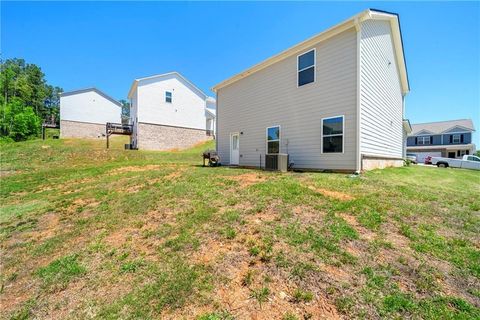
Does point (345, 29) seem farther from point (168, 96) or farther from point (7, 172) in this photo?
point (168, 96)

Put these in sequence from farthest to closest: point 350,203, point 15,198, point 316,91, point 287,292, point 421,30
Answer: point 421,30
point 316,91
point 15,198
point 350,203
point 287,292

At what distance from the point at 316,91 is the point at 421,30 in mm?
6606

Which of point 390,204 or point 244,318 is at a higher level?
point 390,204

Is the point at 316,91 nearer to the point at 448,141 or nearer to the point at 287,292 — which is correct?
the point at 287,292

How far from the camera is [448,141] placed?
104 feet

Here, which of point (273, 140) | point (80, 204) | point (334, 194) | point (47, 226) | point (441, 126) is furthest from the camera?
point (441, 126)

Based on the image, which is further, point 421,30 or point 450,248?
point 421,30

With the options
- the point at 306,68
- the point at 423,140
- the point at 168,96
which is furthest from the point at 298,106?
the point at 423,140

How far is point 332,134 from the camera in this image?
8.59 metres

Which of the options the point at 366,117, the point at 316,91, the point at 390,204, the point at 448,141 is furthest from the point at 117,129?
the point at 448,141

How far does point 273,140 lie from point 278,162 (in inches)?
77.8

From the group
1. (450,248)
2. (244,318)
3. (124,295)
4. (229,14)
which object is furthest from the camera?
(229,14)

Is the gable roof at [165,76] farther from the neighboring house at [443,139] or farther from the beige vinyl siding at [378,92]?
the neighboring house at [443,139]

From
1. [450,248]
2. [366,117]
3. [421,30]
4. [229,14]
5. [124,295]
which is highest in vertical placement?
[229,14]
